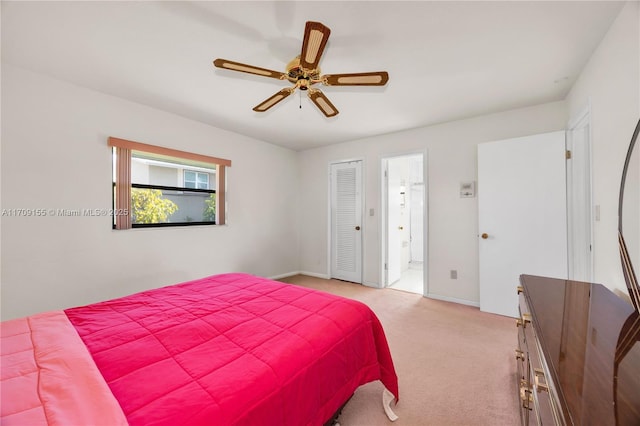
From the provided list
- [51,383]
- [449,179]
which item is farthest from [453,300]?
[51,383]

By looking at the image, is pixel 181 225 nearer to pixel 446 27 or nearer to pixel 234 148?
pixel 234 148

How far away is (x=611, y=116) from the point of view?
1668 millimetres

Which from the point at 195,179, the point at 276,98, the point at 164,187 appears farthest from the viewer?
the point at 195,179

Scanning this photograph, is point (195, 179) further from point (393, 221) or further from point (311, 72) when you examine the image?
point (393, 221)

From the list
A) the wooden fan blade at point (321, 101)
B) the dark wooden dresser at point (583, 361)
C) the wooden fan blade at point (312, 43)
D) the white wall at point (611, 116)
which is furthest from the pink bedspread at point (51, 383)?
the white wall at point (611, 116)

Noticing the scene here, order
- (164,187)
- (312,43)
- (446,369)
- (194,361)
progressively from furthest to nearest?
1. (164,187)
2. (446,369)
3. (312,43)
4. (194,361)

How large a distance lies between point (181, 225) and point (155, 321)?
7.23 ft

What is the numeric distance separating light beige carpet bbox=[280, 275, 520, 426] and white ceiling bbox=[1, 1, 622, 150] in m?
2.45

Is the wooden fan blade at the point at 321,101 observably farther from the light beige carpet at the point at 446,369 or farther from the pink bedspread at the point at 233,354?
the light beige carpet at the point at 446,369

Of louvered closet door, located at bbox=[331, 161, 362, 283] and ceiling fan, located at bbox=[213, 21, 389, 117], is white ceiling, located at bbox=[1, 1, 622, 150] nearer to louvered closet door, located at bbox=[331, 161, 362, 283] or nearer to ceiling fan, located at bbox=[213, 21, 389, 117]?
ceiling fan, located at bbox=[213, 21, 389, 117]

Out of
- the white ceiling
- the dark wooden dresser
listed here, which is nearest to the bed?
the dark wooden dresser

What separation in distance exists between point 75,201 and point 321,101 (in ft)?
8.47

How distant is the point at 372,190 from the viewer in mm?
4238

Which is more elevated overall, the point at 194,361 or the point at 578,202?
the point at 578,202
